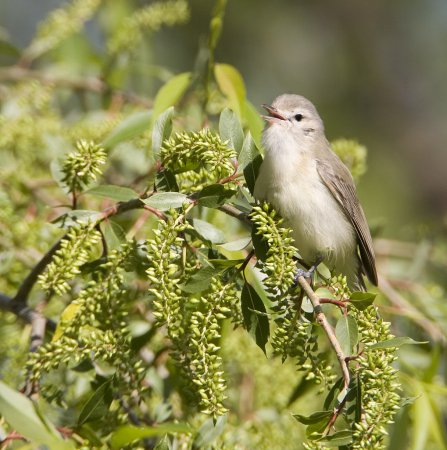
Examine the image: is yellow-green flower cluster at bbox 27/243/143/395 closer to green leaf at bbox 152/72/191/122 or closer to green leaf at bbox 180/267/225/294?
green leaf at bbox 180/267/225/294

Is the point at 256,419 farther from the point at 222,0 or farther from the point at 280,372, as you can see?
the point at 222,0

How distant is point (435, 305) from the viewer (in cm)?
311

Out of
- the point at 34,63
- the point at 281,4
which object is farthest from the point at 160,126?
the point at 281,4

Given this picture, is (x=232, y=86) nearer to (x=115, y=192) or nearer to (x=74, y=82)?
(x=115, y=192)

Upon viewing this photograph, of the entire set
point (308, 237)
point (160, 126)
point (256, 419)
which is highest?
point (160, 126)

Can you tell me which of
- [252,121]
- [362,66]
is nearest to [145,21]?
[252,121]

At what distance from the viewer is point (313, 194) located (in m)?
2.58

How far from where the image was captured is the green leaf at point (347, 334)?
5.33 ft

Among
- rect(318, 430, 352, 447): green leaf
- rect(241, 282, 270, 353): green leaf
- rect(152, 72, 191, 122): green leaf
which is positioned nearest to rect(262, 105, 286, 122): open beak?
rect(152, 72, 191, 122): green leaf

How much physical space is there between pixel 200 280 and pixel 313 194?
1038 mm

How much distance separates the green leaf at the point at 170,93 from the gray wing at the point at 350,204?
0.54 m

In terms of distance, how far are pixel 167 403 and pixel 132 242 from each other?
24.7 inches

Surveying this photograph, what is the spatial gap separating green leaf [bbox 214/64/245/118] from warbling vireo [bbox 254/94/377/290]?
177mm

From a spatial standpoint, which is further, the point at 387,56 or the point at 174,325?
the point at 387,56
